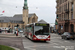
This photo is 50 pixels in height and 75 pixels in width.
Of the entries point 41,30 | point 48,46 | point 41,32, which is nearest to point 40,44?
point 48,46

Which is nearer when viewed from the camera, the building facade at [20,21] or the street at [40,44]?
the street at [40,44]

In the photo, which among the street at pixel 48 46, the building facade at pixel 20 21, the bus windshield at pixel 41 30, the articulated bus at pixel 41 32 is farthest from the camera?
the building facade at pixel 20 21

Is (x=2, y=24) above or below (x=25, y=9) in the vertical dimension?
below

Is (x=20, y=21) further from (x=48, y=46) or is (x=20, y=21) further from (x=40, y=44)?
(x=48, y=46)

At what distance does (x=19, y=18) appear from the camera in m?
155

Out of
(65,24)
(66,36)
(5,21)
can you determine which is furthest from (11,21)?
(66,36)

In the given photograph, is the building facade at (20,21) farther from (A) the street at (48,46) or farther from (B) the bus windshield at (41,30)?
(A) the street at (48,46)

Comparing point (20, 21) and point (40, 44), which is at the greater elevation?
point (20, 21)

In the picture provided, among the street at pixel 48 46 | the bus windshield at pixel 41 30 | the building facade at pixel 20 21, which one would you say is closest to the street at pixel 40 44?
the street at pixel 48 46

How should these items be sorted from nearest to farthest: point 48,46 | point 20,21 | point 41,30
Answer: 1. point 48,46
2. point 41,30
3. point 20,21

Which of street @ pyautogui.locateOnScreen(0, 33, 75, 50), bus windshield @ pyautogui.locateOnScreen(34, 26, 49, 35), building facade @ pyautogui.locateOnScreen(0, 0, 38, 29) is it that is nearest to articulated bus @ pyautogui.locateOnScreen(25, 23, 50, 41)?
bus windshield @ pyautogui.locateOnScreen(34, 26, 49, 35)

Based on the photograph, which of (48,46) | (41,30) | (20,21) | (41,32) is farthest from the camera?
(20,21)

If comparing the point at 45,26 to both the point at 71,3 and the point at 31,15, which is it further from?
the point at 31,15

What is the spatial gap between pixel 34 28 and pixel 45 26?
163 centimetres
